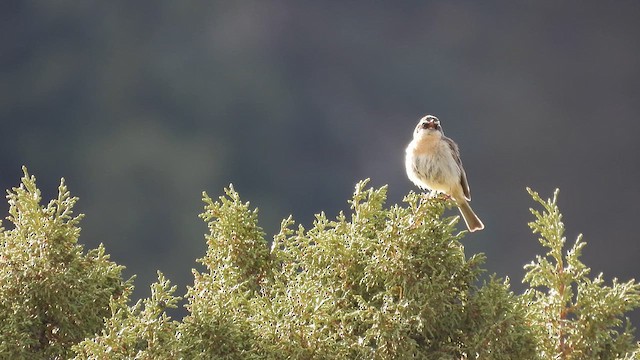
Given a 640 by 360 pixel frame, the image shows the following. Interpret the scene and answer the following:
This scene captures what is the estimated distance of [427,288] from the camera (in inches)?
312

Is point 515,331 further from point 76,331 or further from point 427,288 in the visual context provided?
point 76,331

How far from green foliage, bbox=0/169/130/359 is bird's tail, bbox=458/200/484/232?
4929 millimetres

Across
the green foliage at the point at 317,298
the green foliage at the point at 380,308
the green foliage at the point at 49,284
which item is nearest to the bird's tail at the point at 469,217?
the green foliage at the point at 317,298

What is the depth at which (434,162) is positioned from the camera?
11.3m

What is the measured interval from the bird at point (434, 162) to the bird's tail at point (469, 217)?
0.35 ft

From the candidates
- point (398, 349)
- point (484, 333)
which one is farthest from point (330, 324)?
point (484, 333)

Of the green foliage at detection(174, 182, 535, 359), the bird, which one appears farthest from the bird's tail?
the green foliage at detection(174, 182, 535, 359)

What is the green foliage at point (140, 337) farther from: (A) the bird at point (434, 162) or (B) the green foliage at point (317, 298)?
(A) the bird at point (434, 162)

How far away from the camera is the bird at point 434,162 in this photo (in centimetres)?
1128

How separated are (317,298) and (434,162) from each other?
150 inches

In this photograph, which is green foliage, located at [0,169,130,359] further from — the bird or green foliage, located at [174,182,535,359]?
the bird

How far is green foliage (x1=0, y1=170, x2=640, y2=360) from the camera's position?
7.82m

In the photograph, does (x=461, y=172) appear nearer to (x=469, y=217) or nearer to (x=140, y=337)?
(x=469, y=217)

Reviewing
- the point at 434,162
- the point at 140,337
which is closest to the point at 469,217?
the point at 434,162
